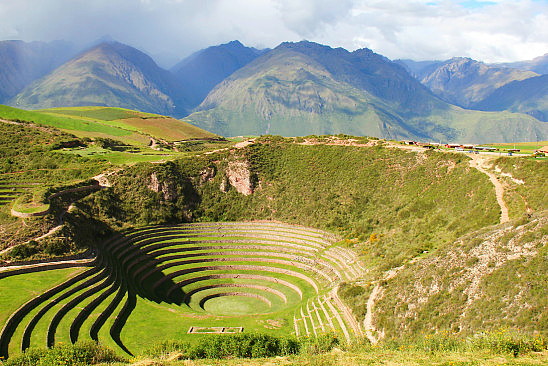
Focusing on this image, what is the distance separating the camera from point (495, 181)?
52.2m

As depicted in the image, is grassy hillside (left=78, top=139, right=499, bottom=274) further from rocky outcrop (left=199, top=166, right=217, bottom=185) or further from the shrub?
the shrub

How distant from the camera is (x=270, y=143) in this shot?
87.6 m

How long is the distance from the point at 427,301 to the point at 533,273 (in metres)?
8.57

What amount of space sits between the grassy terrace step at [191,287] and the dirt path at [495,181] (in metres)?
19.1

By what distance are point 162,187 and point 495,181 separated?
5462 centimetres

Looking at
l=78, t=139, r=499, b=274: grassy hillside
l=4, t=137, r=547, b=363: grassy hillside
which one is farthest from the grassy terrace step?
l=78, t=139, r=499, b=274: grassy hillside

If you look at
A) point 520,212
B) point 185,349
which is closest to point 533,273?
point 520,212

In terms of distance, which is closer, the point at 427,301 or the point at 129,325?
the point at 427,301

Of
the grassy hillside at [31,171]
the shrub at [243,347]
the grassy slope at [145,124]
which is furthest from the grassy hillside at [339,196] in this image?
the grassy slope at [145,124]

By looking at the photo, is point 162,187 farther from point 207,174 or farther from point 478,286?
point 478,286

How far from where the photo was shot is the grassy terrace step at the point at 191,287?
110ft

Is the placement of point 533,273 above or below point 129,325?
above

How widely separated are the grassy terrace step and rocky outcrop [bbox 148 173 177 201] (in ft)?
22.8

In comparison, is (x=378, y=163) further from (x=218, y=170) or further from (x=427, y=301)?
(x=427, y=301)
